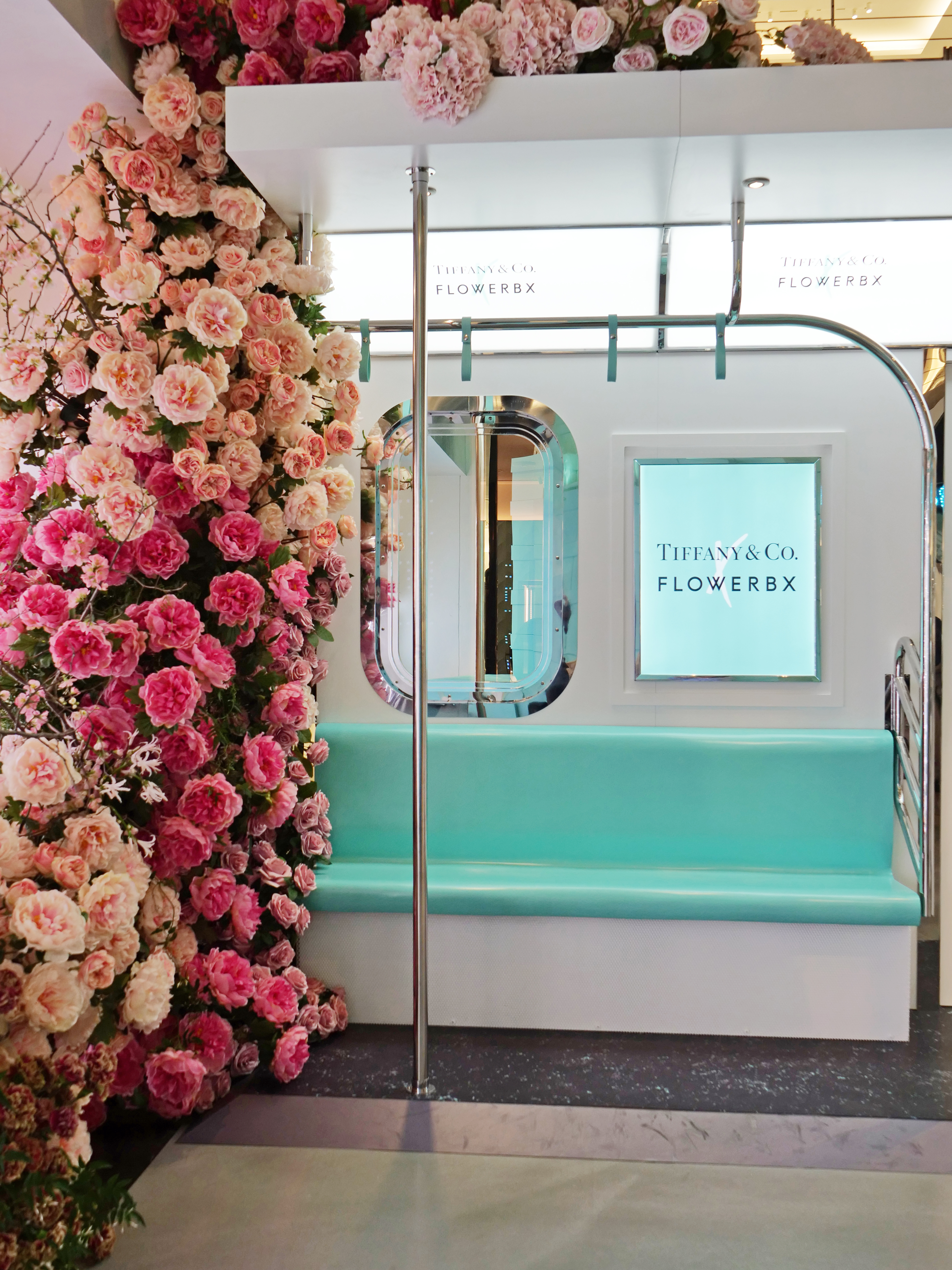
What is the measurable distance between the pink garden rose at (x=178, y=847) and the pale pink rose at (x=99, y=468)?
831mm

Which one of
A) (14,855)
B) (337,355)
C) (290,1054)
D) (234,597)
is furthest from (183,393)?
(290,1054)

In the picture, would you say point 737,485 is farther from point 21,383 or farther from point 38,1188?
point 38,1188

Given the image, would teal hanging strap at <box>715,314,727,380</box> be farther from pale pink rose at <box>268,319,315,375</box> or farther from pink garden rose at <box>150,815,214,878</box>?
pink garden rose at <box>150,815,214,878</box>

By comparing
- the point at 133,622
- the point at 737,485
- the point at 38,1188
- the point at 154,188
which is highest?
the point at 154,188

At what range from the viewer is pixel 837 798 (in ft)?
10.6

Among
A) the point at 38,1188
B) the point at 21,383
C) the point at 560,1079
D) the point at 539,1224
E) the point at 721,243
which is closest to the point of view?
the point at 38,1188

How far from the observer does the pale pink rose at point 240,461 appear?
230 centimetres

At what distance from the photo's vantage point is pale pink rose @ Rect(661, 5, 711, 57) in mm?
2150

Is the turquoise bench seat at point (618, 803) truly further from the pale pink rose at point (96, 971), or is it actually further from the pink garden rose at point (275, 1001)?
the pale pink rose at point (96, 971)

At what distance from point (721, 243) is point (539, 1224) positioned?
9.36ft

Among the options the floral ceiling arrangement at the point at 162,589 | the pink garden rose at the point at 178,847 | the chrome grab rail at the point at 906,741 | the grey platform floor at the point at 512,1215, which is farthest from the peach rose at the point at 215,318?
the chrome grab rail at the point at 906,741

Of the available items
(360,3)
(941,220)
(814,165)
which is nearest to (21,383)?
(360,3)

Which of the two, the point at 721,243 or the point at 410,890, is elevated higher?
the point at 721,243

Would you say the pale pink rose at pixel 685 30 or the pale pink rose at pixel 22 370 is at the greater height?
the pale pink rose at pixel 685 30
